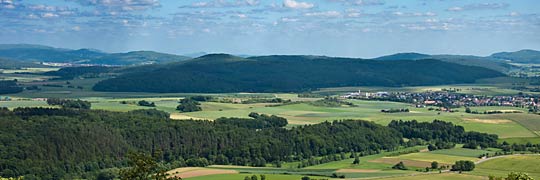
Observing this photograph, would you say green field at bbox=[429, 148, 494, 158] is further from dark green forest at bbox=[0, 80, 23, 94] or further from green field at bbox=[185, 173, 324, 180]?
dark green forest at bbox=[0, 80, 23, 94]

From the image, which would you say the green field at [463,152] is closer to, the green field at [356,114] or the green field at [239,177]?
the green field at [356,114]

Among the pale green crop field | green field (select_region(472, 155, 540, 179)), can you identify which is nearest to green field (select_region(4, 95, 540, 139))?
the pale green crop field

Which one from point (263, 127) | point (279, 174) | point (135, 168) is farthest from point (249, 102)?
point (135, 168)

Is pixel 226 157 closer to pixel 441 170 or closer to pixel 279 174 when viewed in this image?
pixel 279 174

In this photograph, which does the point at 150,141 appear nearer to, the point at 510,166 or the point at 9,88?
the point at 510,166

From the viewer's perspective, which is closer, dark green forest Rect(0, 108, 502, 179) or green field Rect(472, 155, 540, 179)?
green field Rect(472, 155, 540, 179)

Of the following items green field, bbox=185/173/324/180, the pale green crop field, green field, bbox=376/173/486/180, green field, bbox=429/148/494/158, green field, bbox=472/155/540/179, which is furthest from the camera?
green field, bbox=429/148/494/158

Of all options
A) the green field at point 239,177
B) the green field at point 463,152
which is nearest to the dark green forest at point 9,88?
the green field at point 463,152
